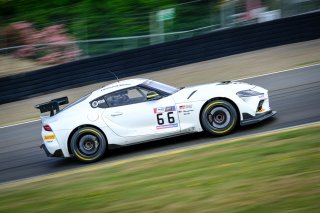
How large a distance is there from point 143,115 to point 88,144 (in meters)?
1.27

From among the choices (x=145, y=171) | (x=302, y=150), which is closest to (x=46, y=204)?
(x=145, y=171)

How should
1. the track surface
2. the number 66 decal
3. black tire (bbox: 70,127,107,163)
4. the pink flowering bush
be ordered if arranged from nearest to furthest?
the number 66 decal
the track surface
black tire (bbox: 70,127,107,163)
the pink flowering bush

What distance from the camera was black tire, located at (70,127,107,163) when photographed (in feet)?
33.9

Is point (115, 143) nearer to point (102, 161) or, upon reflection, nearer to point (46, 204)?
point (102, 161)

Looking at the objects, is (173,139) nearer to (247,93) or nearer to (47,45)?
(247,93)

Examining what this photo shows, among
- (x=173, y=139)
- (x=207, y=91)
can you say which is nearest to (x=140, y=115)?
(x=173, y=139)

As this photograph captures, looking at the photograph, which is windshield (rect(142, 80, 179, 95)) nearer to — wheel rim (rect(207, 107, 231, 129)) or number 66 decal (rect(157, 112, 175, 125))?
number 66 decal (rect(157, 112, 175, 125))

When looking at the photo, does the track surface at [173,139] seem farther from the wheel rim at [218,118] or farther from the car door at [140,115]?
the car door at [140,115]

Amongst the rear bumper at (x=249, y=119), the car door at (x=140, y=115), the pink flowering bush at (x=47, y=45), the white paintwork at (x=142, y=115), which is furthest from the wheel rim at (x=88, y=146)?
the pink flowering bush at (x=47, y=45)

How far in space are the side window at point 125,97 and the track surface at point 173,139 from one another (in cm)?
101

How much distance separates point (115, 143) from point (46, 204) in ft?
9.71

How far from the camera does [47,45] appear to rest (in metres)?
19.2

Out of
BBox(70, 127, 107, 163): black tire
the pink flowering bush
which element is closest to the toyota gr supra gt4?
BBox(70, 127, 107, 163): black tire

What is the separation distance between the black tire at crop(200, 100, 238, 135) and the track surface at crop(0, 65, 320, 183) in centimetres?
18
